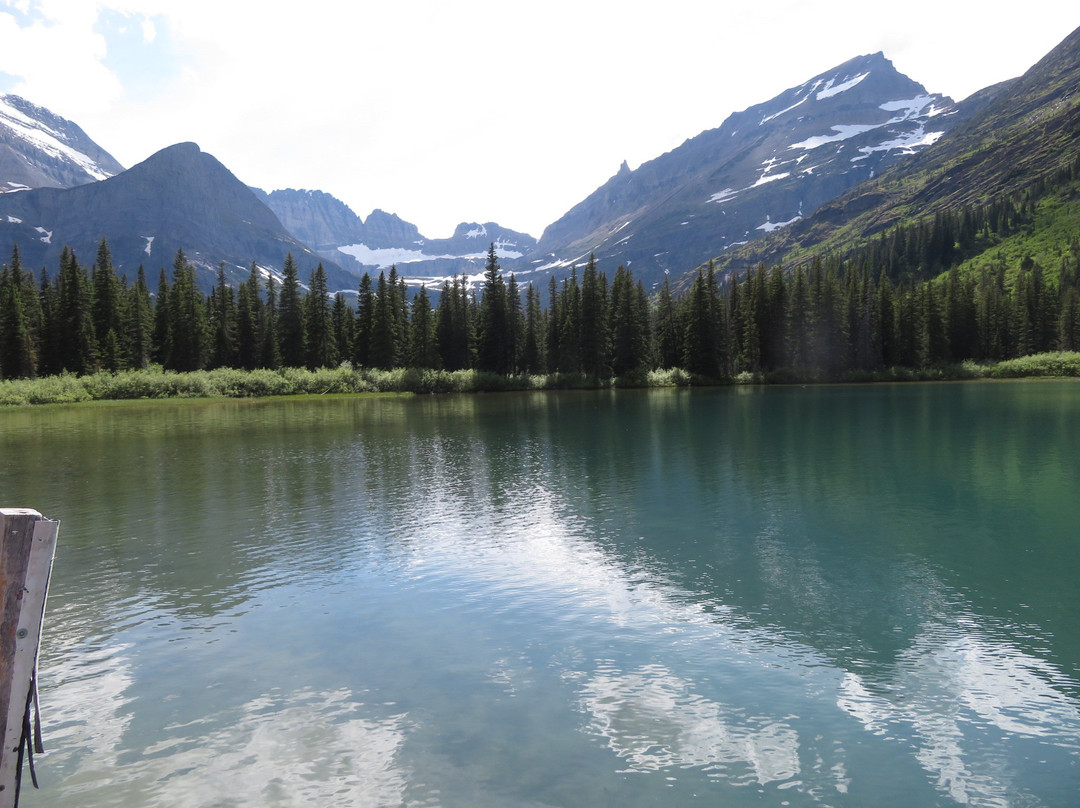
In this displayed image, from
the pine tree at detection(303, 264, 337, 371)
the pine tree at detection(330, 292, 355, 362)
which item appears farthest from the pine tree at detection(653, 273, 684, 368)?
the pine tree at detection(303, 264, 337, 371)

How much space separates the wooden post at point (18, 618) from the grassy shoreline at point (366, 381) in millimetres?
97245

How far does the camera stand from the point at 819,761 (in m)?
8.80

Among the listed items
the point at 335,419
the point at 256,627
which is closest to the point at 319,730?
the point at 256,627

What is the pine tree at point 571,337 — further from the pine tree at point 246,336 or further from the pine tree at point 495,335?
the pine tree at point 246,336

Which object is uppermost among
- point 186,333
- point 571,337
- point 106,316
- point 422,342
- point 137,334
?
point 106,316

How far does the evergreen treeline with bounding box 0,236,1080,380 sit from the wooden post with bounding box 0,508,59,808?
11385cm

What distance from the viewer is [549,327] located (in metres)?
141

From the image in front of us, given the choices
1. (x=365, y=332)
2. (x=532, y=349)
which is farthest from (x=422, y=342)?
(x=532, y=349)

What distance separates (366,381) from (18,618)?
10830 cm

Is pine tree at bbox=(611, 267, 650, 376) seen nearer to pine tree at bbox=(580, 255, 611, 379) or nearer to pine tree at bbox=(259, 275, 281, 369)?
pine tree at bbox=(580, 255, 611, 379)

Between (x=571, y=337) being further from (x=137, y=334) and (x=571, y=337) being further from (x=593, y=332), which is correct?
(x=137, y=334)

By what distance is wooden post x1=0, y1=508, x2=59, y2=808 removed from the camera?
5.37 metres

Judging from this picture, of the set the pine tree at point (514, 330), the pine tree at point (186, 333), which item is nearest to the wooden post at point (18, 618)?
the pine tree at point (514, 330)

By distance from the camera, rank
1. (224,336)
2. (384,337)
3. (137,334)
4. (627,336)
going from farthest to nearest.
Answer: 1. (224,336)
2. (384,337)
3. (627,336)
4. (137,334)
